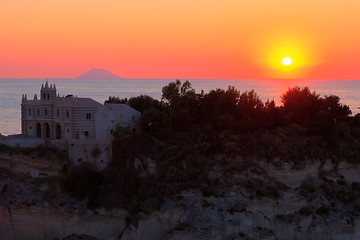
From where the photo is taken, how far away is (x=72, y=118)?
48.0 meters

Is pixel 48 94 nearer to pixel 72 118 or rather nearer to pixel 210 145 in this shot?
pixel 72 118

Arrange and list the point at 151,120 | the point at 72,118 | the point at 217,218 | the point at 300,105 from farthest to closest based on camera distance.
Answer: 1. the point at 300,105
2. the point at 151,120
3. the point at 72,118
4. the point at 217,218

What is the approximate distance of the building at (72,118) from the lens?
157 ft

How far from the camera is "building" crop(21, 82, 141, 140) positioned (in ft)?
157

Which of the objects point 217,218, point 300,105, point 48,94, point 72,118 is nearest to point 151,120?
point 72,118

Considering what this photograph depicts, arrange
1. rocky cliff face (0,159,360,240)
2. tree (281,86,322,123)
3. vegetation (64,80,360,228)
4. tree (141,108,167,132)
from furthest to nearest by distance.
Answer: tree (281,86,322,123) → tree (141,108,167,132) → vegetation (64,80,360,228) → rocky cliff face (0,159,360,240)

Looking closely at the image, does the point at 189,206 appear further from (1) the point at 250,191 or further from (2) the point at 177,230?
(1) the point at 250,191

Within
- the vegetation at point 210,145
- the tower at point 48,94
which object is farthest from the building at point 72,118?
the vegetation at point 210,145

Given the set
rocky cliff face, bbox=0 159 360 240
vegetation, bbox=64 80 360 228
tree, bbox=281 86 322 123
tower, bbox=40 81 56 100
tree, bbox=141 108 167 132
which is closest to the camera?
rocky cliff face, bbox=0 159 360 240

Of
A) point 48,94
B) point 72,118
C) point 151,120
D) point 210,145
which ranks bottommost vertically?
point 210,145

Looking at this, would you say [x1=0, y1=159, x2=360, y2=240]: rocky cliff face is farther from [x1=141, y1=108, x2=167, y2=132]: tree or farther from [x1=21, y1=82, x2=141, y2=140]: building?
[x1=141, y1=108, x2=167, y2=132]: tree

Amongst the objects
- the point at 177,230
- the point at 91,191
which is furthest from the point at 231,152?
the point at 91,191

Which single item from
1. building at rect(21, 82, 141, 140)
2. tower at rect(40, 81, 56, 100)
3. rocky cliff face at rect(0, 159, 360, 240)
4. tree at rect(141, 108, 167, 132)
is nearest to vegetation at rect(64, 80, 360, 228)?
tree at rect(141, 108, 167, 132)

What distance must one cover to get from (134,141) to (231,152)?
9.14 meters
